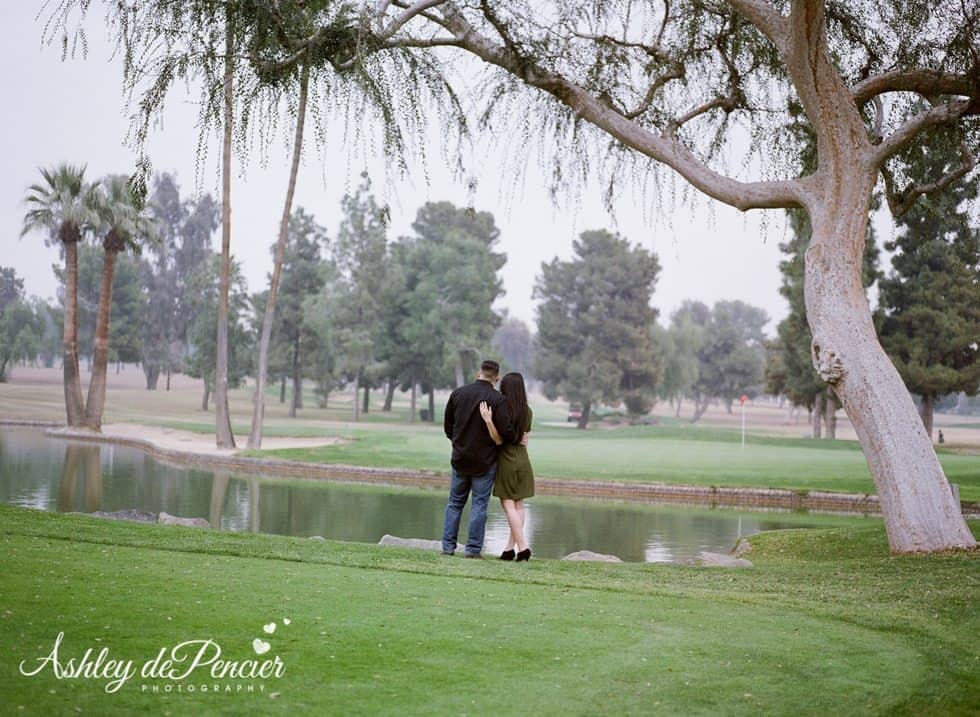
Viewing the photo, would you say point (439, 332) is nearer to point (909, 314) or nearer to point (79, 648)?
point (909, 314)

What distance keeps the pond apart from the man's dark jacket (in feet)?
13.7

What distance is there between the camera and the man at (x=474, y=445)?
840 centimetres

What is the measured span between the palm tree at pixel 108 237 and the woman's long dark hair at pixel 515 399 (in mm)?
26196

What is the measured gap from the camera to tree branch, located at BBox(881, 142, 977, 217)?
1150 cm

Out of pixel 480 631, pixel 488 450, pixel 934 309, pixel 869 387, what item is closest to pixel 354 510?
pixel 488 450

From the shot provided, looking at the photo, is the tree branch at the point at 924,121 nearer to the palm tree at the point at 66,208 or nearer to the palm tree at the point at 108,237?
the palm tree at the point at 108,237

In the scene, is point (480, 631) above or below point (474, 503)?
below

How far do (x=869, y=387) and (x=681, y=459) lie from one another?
20257mm

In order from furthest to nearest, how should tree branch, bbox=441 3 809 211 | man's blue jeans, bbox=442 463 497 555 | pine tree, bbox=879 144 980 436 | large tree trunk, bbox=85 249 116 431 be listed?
1. pine tree, bbox=879 144 980 436
2. large tree trunk, bbox=85 249 116 431
3. tree branch, bbox=441 3 809 211
4. man's blue jeans, bbox=442 463 497 555

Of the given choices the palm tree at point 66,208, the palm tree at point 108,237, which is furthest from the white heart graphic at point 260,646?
the palm tree at point 66,208

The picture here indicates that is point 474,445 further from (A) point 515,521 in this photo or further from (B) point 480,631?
(B) point 480,631

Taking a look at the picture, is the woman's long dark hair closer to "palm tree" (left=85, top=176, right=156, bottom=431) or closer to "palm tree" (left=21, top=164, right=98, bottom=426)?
"palm tree" (left=85, top=176, right=156, bottom=431)

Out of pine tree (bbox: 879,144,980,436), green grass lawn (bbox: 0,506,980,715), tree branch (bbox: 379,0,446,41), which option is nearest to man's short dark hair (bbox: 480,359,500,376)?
green grass lawn (bbox: 0,506,980,715)

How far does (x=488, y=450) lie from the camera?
8.55 meters
